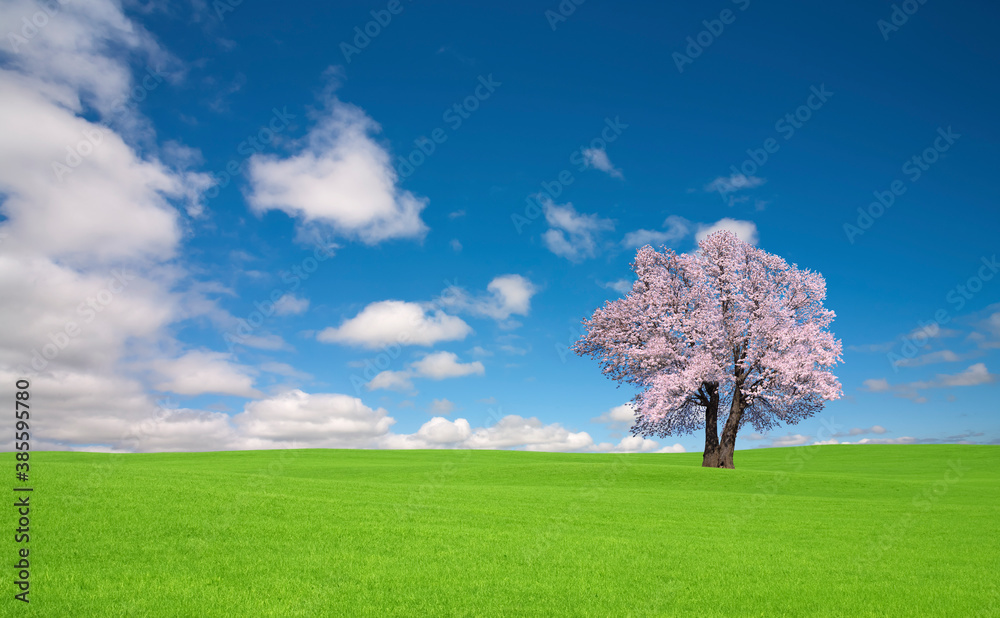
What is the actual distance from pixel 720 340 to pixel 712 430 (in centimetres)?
675

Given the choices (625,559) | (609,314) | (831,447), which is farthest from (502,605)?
(831,447)

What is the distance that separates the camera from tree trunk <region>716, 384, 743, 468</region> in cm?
3822

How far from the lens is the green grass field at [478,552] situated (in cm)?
1009

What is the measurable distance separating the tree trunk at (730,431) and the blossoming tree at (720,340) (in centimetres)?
7

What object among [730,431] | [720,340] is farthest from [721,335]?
[730,431]

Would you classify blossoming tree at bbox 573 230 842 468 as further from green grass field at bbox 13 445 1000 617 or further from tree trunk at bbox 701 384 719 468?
green grass field at bbox 13 445 1000 617

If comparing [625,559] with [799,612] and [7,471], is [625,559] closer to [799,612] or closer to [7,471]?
[799,612]

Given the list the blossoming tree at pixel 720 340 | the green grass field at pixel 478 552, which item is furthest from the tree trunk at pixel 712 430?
the green grass field at pixel 478 552

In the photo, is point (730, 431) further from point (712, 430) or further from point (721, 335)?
point (721, 335)

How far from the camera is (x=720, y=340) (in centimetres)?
3691

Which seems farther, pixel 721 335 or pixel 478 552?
pixel 721 335

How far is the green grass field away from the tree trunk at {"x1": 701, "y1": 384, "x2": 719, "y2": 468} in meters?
12.6

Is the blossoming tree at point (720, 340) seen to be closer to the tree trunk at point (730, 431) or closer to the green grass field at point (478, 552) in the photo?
the tree trunk at point (730, 431)

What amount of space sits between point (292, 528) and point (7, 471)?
13.5 metres
